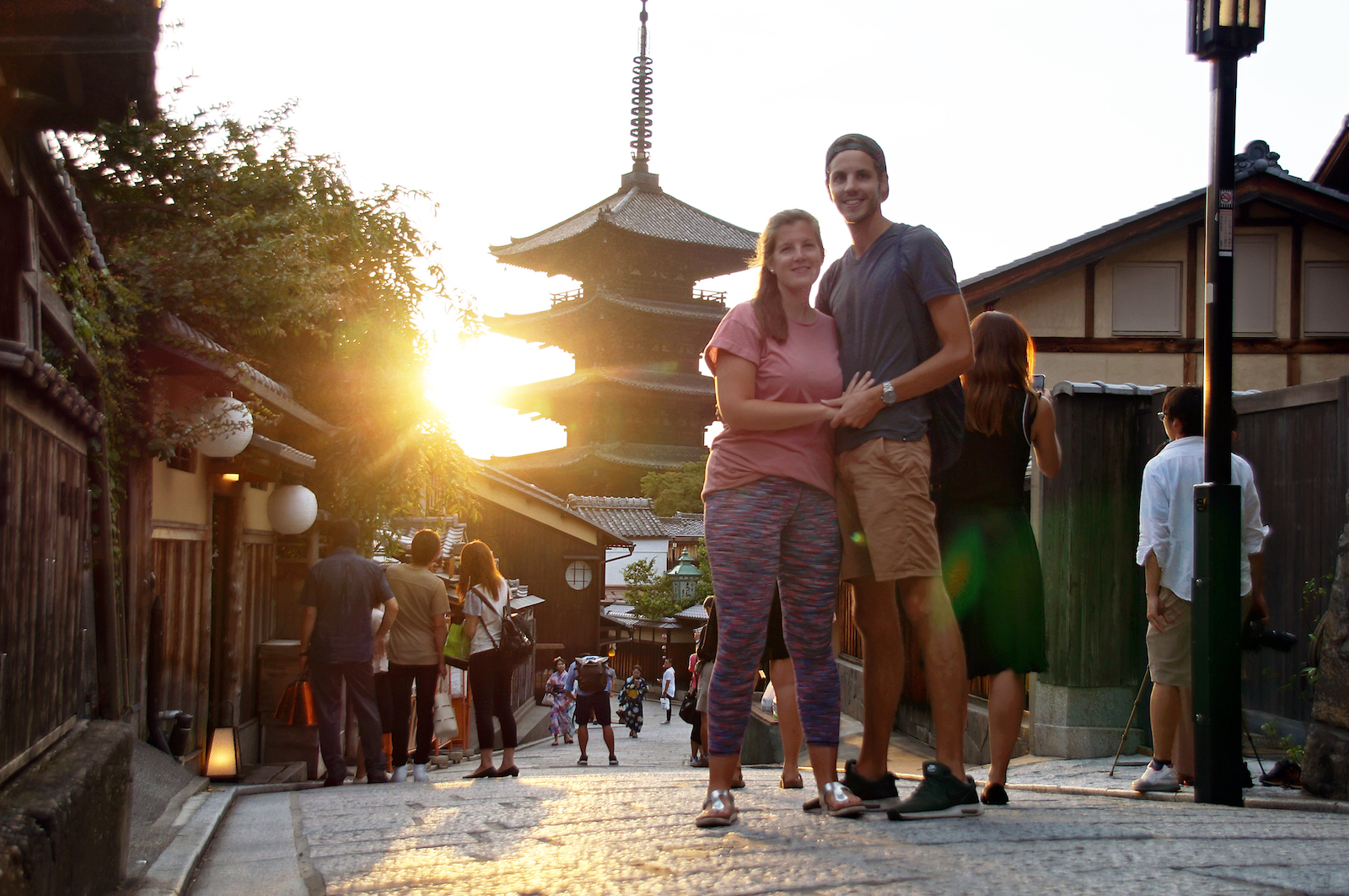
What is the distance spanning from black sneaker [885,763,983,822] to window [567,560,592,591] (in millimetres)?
25973

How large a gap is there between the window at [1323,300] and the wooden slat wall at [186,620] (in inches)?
499

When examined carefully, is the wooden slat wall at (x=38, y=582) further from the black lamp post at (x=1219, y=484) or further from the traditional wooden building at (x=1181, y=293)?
the traditional wooden building at (x=1181, y=293)

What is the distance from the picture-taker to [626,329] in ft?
112

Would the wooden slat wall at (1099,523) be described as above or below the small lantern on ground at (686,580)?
above

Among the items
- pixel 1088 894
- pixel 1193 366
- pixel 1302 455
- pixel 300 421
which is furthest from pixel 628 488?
pixel 1088 894

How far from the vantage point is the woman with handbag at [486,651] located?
677 centimetres

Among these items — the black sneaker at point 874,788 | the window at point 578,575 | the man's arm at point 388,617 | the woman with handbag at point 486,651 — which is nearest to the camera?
the black sneaker at point 874,788

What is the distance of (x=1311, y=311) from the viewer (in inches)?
559

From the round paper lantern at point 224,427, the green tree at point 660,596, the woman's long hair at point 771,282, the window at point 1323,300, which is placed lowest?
the green tree at point 660,596

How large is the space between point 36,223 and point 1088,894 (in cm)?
347

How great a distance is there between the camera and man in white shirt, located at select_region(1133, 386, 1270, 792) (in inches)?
159

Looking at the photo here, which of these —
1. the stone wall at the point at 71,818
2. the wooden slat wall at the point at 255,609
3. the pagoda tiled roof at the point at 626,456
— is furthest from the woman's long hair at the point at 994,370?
the pagoda tiled roof at the point at 626,456

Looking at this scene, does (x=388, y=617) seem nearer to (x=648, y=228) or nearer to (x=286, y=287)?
(x=286, y=287)

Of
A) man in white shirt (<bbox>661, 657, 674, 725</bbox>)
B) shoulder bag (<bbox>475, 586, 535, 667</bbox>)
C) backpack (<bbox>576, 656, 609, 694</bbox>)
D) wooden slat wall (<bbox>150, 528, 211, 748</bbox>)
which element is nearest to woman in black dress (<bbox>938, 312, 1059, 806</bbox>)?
shoulder bag (<bbox>475, 586, 535, 667</bbox>)
